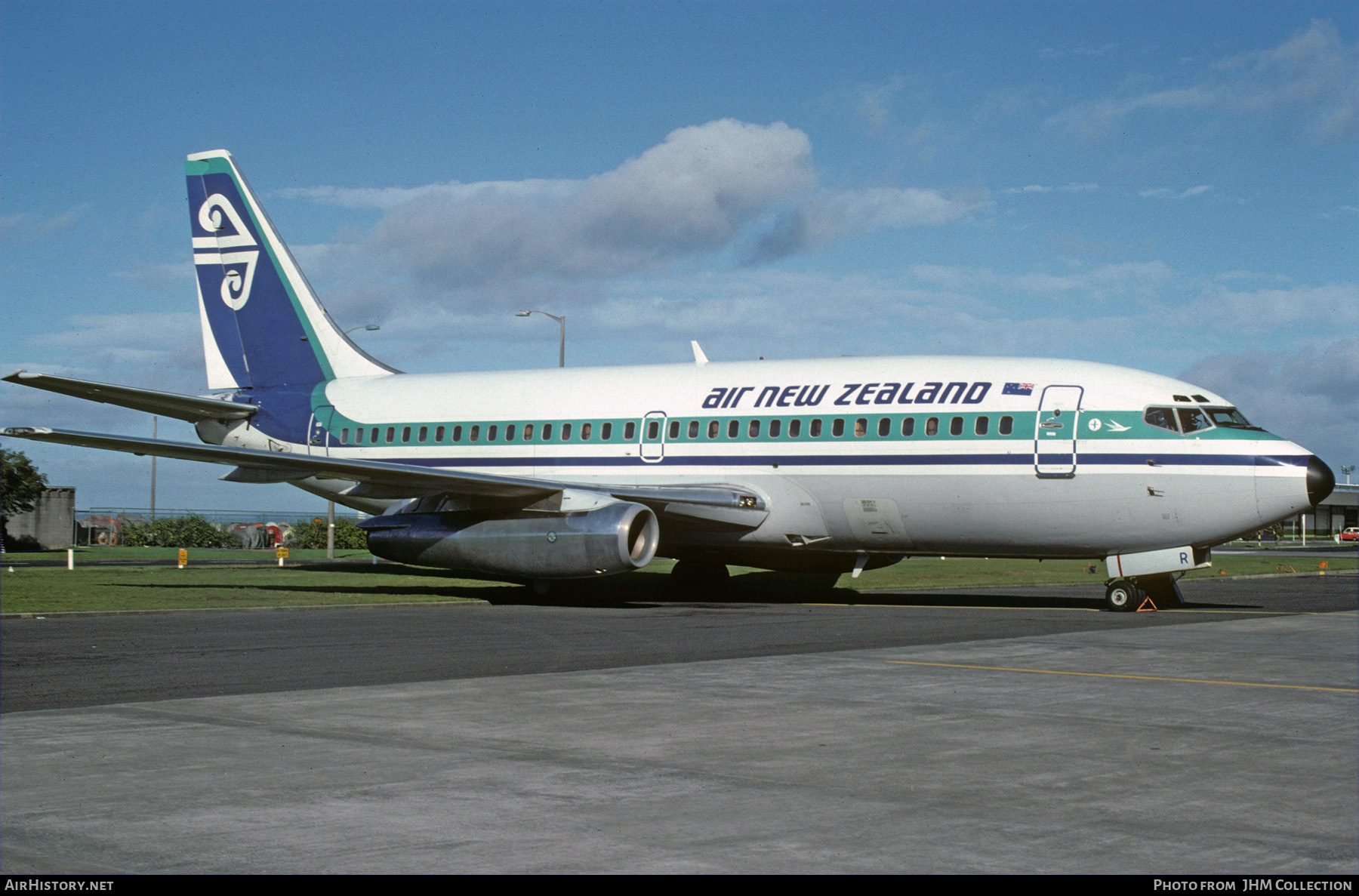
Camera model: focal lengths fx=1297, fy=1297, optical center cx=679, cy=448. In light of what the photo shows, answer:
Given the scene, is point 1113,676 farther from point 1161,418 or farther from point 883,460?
point 883,460

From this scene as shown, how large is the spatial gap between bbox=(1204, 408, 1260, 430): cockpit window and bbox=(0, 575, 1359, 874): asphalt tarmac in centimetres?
541

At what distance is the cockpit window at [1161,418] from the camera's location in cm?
2017

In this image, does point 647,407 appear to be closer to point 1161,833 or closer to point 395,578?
point 395,578

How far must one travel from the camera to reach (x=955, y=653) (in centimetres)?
1407

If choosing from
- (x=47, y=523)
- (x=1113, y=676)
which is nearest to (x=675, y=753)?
(x=1113, y=676)

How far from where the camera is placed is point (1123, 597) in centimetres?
2077

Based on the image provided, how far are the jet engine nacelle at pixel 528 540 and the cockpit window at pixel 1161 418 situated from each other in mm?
8202

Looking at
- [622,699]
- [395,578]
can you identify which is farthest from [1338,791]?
[395,578]

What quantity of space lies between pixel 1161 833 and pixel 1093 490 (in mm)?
15087

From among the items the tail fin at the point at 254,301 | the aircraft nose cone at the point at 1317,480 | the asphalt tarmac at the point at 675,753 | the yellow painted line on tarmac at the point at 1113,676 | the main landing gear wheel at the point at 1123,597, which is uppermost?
the tail fin at the point at 254,301

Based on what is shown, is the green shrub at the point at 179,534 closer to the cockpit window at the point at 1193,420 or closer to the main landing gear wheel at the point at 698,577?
the main landing gear wheel at the point at 698,577

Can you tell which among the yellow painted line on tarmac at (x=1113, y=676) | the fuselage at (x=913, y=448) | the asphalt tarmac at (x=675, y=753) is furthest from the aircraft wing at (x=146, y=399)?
the yellow painted line on tarmac at (x=1113, y=676)

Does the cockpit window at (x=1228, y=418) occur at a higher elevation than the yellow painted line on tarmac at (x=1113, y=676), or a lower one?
higher

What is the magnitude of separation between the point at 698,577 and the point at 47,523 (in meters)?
40.9
